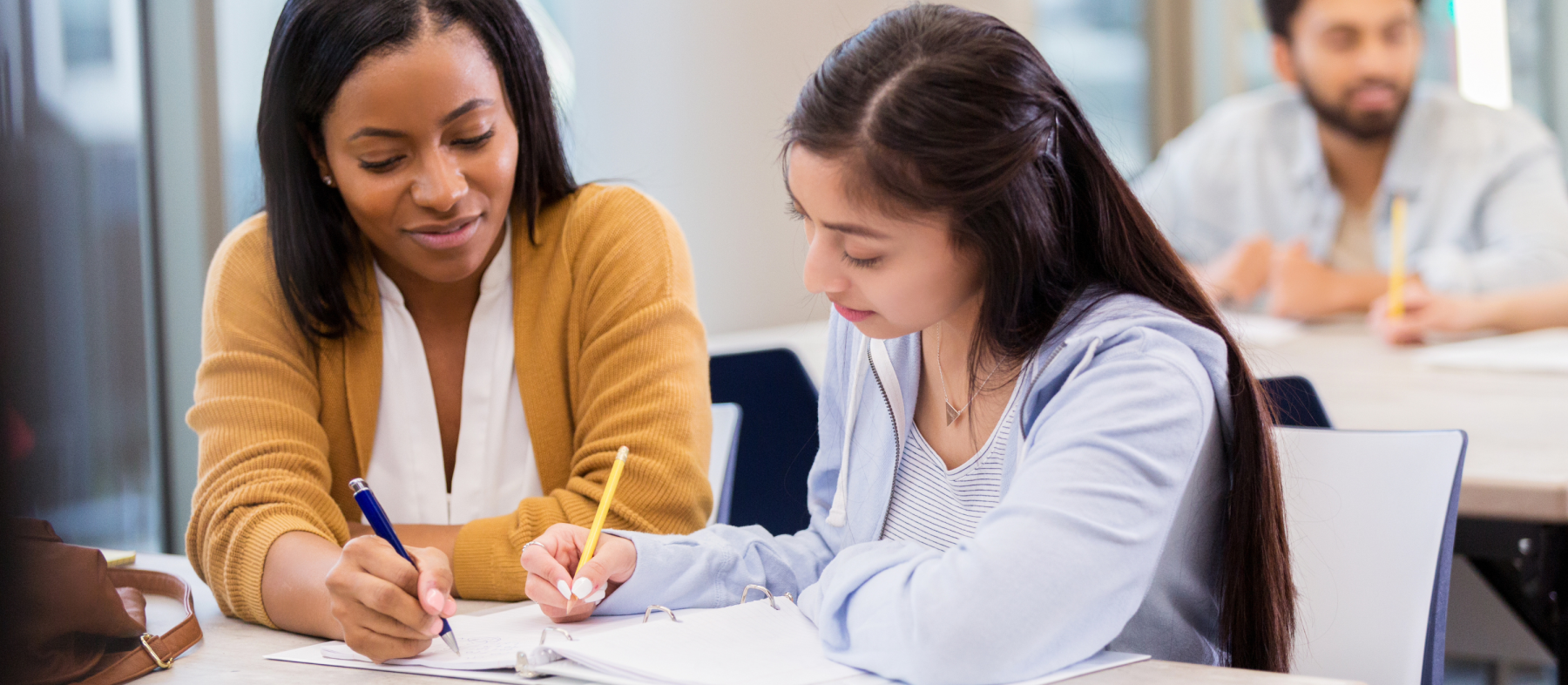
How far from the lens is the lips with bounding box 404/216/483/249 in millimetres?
1294

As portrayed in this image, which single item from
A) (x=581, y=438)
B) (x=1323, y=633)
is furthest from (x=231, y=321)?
(x=1323, y=633)

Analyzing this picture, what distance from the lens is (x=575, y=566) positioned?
1.03 m

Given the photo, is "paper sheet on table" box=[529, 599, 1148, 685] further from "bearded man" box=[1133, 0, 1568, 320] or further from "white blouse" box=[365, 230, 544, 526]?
"bearded man" box=[1133, 0, 1568, 320]

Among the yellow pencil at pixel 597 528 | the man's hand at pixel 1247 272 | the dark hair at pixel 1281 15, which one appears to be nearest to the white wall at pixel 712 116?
the man's hand at pixel 1247 272

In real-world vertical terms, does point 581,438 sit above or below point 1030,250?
below

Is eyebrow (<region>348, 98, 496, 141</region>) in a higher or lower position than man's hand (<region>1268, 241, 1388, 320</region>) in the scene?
higher

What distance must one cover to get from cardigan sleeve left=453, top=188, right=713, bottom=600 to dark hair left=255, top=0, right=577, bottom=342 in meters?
0.10

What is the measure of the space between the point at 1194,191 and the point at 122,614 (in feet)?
12.0

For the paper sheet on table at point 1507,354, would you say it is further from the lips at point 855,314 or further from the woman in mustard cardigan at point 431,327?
the lips at point 855,314

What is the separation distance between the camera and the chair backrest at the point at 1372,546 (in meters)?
1.07

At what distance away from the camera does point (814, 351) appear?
243cm

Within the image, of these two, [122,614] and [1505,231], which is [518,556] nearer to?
[122,614]

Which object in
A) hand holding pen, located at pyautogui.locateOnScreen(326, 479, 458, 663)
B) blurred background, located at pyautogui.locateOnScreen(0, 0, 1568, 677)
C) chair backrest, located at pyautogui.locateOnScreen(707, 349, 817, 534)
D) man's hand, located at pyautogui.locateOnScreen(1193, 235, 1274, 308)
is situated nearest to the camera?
blurred background, located at pyautogui.locateOnScreen(0, 0, 1568, 677)

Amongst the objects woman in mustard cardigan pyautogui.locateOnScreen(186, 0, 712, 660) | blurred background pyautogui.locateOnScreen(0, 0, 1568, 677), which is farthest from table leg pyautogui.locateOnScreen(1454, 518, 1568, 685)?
woman in mustard cardigan pyautogui.locateOnScreen(186, 0, 712, 660)
